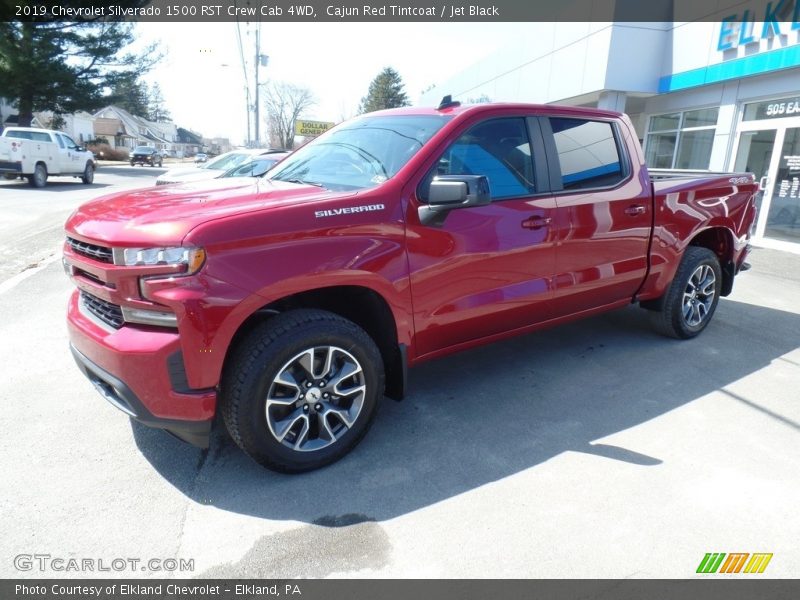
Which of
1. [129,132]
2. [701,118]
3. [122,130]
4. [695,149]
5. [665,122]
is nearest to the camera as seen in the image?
[701,118]

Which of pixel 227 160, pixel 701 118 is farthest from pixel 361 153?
pixel 701 118

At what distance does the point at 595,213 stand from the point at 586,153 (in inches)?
18.6

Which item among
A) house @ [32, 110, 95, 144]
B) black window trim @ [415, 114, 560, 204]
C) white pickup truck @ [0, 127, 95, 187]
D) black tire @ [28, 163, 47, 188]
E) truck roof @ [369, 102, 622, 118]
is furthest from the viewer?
house @ [32, 110, 95, 144]

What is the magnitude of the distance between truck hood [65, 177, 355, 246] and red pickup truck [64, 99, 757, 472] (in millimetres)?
16

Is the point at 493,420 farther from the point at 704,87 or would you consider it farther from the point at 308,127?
the point at 308,127

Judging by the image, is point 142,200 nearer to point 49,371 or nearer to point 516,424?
point 49,371

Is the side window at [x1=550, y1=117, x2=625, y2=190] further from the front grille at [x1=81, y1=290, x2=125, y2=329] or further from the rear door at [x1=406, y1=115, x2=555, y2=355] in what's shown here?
the front grille at [x1=81, y1=290, x2=125, y2=329]

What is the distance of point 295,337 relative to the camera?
2.63 meters

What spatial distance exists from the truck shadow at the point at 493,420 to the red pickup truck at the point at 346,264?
0.74ft

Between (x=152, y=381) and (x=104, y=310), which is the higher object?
(x=104, y=310)

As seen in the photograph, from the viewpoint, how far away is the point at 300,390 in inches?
108

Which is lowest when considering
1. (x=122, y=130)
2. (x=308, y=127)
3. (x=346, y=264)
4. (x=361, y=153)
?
(x=346, y=264)

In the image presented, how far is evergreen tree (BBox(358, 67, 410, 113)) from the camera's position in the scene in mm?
61000

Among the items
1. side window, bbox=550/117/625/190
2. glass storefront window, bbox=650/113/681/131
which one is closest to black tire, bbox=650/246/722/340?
side window, bbox=550/117/625/190
